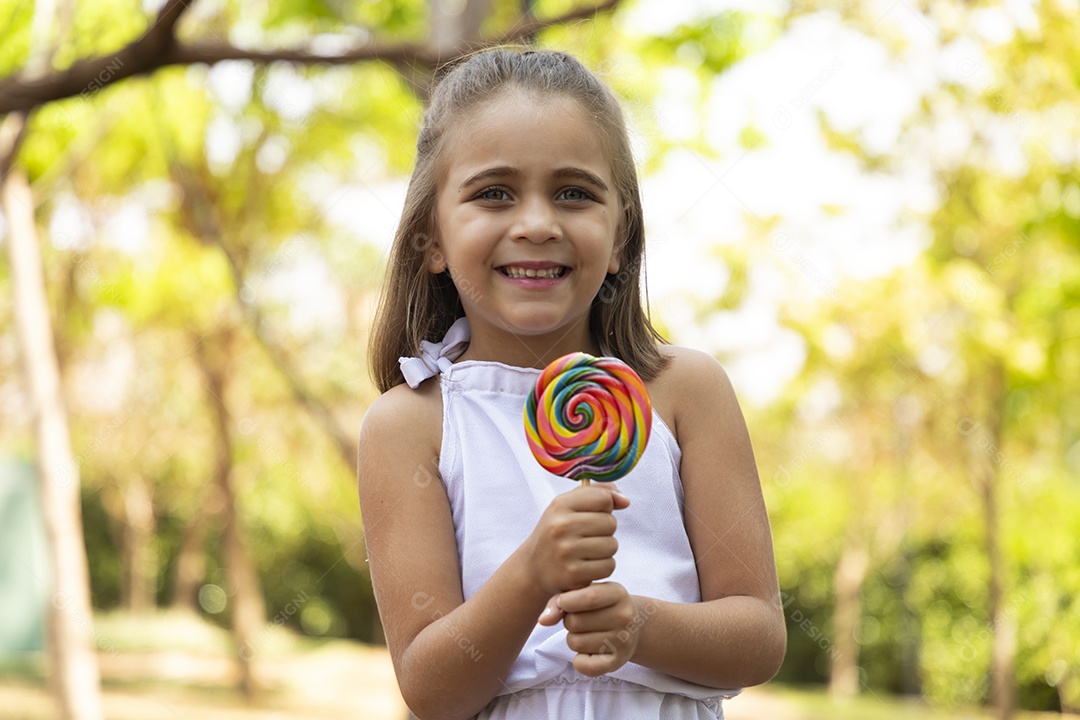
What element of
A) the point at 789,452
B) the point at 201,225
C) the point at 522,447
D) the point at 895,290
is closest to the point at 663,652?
the point at 522,447

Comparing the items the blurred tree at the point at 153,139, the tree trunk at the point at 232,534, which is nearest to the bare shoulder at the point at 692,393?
the blurred tree at the point at 153,139

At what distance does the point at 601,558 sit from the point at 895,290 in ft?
22.8

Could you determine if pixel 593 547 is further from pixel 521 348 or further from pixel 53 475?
pixel 53 475

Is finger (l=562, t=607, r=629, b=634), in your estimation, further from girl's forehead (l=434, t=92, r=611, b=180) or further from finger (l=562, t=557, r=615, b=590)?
girl's forehead (l=434, t=92, r=611, b=180)

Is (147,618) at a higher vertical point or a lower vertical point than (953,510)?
lower

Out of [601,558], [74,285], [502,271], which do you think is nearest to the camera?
[601,558]

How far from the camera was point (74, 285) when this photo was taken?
439 inches

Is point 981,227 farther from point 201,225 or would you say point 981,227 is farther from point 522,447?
point 522,447

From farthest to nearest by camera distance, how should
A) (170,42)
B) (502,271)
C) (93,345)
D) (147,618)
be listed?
(147,618)
(93,345)
(170,42)
(502,271)

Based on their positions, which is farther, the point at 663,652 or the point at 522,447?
the point at 522,447

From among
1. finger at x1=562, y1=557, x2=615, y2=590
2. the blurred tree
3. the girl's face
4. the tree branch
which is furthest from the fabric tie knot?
the tree branch

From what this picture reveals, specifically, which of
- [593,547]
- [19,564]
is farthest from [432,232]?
[19,564]

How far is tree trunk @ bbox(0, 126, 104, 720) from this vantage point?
23.8 ft

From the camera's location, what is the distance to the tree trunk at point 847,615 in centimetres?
1416
